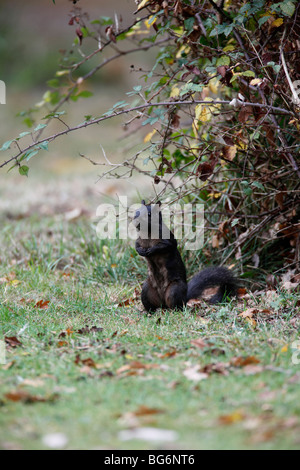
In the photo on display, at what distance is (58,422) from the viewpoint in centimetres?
249

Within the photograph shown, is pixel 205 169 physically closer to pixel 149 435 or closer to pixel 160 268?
pixel 160 268

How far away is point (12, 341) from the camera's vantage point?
358cm

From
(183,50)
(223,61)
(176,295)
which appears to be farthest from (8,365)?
(183,50)

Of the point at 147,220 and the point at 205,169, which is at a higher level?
the point at 205,169

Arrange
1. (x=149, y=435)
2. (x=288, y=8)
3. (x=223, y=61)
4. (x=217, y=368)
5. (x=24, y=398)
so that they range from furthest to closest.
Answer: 1. (x=223, y=61)
2. (x=288, y=8)
3. (x=217, y=368)
4. (x=24, y=398)
5. (x=149, y=435)

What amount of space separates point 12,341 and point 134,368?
87 centimetres

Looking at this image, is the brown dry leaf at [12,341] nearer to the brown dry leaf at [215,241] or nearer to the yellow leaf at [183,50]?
the brown dry leaf at [215,241]

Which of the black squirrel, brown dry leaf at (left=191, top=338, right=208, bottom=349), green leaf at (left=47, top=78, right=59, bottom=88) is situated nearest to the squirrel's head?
the black squirrel

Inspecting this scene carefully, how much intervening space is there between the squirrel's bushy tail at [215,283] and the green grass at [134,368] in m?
0.23

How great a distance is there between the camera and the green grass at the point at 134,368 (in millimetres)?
2402

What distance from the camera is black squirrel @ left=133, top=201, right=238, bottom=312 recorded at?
447cm

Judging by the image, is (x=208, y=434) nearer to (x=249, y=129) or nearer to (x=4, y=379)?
(x=4, y=379)

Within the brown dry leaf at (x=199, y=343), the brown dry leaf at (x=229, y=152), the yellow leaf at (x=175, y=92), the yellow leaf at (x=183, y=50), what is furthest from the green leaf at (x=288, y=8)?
the brown dry leaf at (x=199, y=343)

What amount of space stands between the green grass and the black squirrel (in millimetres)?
147
